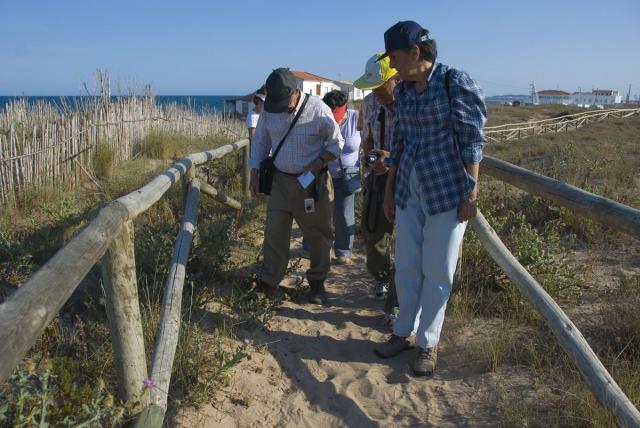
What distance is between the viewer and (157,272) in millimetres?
3408

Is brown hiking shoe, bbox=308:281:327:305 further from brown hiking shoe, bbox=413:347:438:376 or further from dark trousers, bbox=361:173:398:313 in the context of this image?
brown hiking shoe, bbox=413:347:438:376

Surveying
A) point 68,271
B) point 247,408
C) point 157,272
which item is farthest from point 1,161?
point 68,271

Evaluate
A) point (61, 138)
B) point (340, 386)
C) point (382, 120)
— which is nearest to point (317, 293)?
point (340, 386)

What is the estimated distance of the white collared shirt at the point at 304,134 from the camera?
341 cm

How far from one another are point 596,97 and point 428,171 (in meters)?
161

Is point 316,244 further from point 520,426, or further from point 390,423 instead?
point 520,426

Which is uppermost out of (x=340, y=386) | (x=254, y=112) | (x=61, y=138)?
(x=254, y=112)

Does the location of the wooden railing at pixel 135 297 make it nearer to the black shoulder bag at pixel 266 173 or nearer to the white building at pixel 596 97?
the black shoulder bag at pixel 266 173

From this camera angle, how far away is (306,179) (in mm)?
3395

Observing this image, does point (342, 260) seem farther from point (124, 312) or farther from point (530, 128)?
point (530, 128)

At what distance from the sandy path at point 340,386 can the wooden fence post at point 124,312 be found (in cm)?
45

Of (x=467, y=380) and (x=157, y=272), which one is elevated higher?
(x=157, y=272)

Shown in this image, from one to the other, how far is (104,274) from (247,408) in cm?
109

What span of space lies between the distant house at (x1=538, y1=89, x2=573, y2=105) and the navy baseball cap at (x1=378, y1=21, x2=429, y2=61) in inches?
5722
